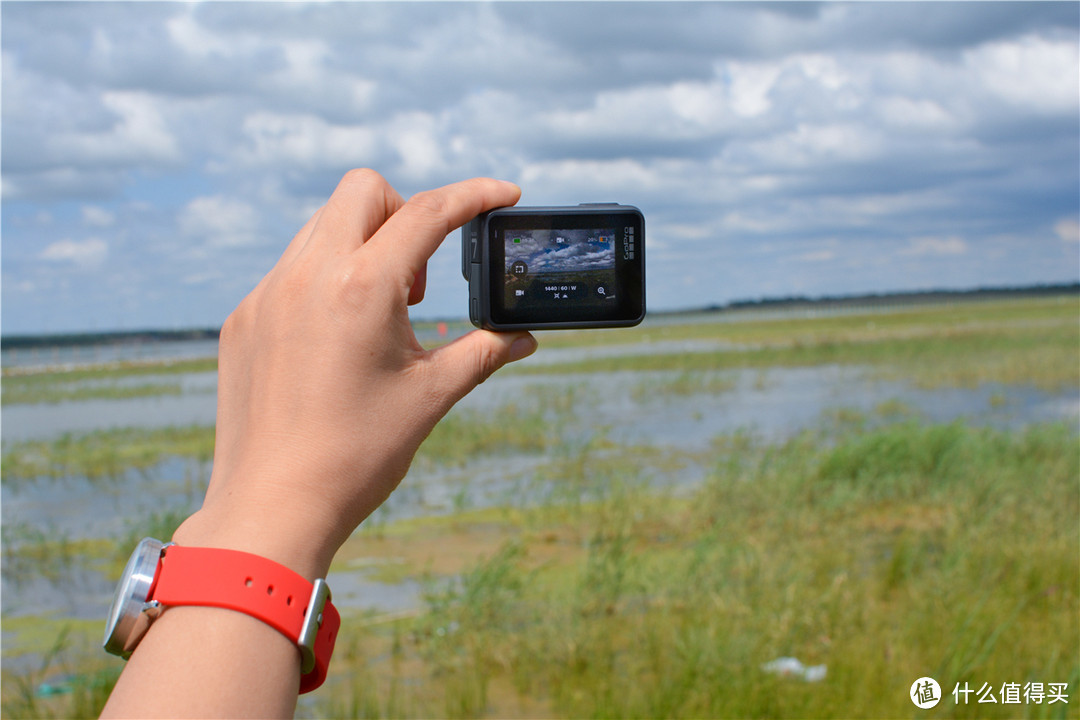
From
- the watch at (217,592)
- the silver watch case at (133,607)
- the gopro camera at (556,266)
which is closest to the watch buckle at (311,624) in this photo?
the watch at (217,592)

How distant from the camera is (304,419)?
1049 millimetres

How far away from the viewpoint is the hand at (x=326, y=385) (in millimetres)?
1003

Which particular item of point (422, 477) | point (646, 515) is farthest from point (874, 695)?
point (422, 477)

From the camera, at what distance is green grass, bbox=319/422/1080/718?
384cm

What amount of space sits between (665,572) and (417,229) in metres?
4.74

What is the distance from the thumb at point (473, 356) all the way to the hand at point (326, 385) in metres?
0.04

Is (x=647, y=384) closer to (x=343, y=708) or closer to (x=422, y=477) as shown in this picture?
(x=422, y=477)

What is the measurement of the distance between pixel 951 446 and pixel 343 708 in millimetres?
7327

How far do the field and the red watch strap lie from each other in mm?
3140

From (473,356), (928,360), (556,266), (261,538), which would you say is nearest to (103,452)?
(556,266)

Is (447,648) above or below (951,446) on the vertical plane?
below

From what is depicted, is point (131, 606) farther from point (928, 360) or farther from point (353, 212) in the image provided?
point (928, 360)

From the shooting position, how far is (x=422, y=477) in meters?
11.5

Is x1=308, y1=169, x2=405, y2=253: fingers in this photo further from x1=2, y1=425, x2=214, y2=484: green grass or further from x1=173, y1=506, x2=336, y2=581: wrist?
x1=2, y1=425, x2=214, y2=484: green grass
